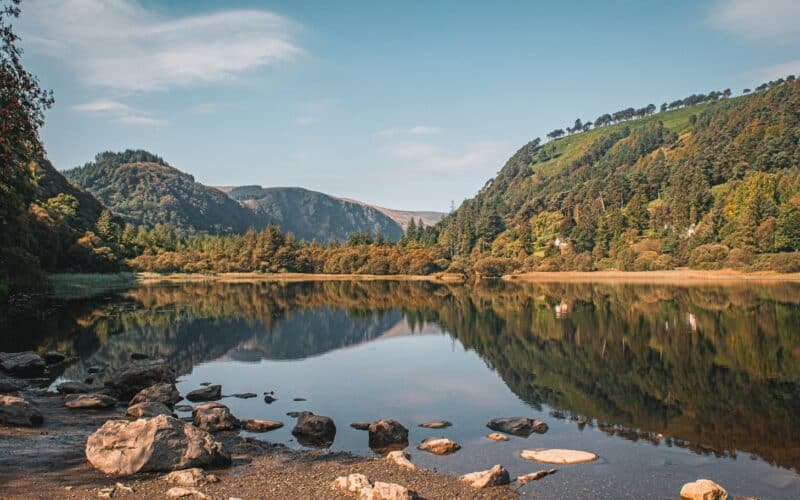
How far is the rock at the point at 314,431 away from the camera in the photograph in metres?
18.1

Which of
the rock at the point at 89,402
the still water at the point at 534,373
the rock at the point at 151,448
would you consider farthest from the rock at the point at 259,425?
the rock at the point at 89,402

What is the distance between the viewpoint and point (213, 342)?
1650 inches

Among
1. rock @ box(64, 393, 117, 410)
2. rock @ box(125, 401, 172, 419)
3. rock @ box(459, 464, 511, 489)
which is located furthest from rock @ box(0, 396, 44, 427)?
rock @ box(459, 464, 511, 489)

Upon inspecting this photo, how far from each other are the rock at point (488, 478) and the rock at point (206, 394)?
46.3 feet

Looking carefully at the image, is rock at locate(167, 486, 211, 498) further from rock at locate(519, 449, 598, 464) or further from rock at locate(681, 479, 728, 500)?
rock at locate(681, 479, 728, 500)

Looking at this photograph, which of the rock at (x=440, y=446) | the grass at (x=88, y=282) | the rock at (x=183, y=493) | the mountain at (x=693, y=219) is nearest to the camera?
the rock at (x=183, y=493)

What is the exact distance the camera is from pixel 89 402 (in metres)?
21.1

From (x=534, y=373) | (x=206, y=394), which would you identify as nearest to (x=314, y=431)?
(x=206, y=394)

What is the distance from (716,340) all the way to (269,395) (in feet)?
98.4

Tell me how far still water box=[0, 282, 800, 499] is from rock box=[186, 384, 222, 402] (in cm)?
144

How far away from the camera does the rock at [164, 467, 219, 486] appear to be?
13141mm

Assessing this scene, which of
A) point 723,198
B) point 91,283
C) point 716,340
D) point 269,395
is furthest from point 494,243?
point 269,395

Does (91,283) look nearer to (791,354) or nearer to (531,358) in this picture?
(531,358)

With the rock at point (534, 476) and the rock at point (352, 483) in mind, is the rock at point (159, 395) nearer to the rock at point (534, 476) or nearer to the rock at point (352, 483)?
the rock at point (352, 483)
